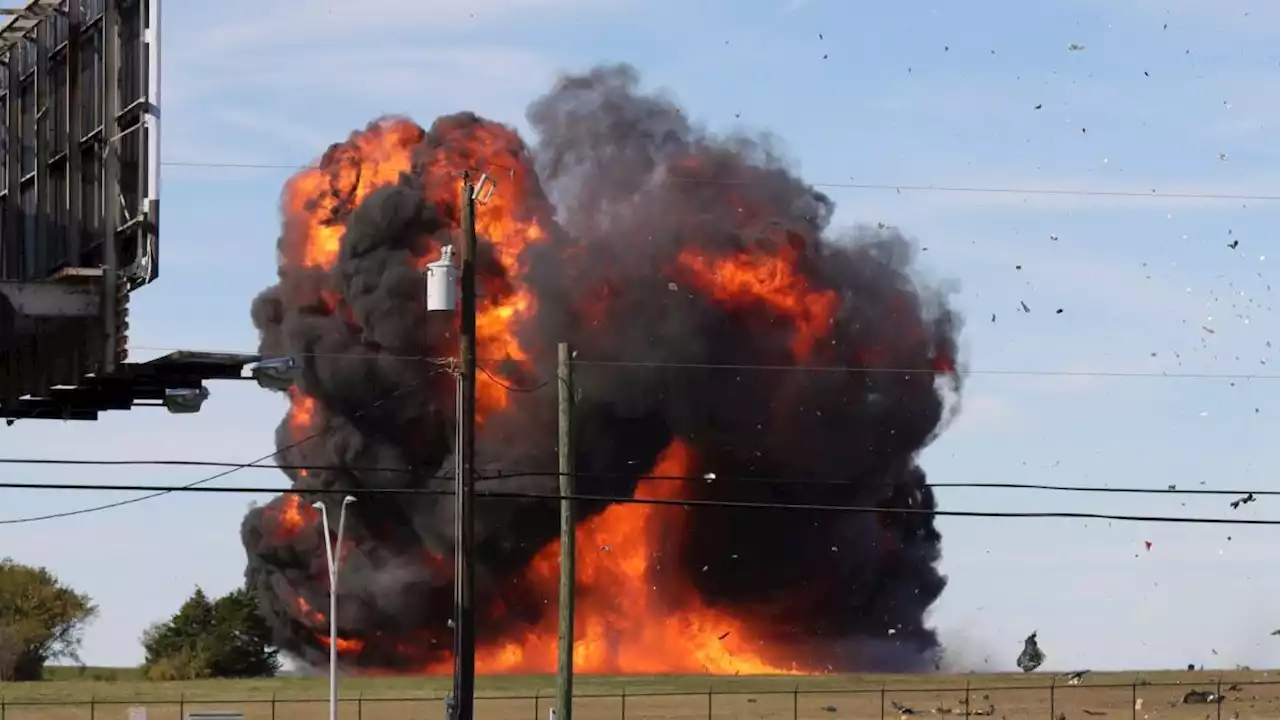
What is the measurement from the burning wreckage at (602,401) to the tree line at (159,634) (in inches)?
280

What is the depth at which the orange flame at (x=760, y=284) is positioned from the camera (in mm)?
91188

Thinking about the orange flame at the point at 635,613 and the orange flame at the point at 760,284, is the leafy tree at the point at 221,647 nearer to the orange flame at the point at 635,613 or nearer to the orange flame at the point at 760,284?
the orange flame at the point at 635,613

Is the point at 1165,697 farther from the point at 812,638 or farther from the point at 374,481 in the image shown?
the point at 374,481

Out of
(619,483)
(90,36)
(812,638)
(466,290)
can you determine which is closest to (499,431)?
(619,483)

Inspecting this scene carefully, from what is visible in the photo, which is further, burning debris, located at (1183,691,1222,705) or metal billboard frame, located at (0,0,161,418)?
burning debris, located at (1183,691,1222,705)

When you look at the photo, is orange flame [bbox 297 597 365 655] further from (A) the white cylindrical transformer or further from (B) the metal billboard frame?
(B) the metal billboard frame

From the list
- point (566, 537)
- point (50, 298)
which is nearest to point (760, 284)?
point (566, 537)

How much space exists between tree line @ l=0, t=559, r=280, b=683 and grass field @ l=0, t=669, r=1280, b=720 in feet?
30.2

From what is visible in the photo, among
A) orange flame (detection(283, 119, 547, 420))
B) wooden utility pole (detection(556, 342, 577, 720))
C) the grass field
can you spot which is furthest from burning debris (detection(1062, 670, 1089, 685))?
wooden utility pole (detection(556, 342, 577, 720))

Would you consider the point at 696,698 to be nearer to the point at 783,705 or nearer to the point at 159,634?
the point at 783,705

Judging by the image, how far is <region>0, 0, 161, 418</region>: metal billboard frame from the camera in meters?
26.7

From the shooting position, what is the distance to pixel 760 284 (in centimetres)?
9119

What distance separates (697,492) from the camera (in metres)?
94.4

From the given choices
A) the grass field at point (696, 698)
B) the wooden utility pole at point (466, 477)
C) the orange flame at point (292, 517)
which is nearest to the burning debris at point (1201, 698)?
the grass field at point (696, 698)
